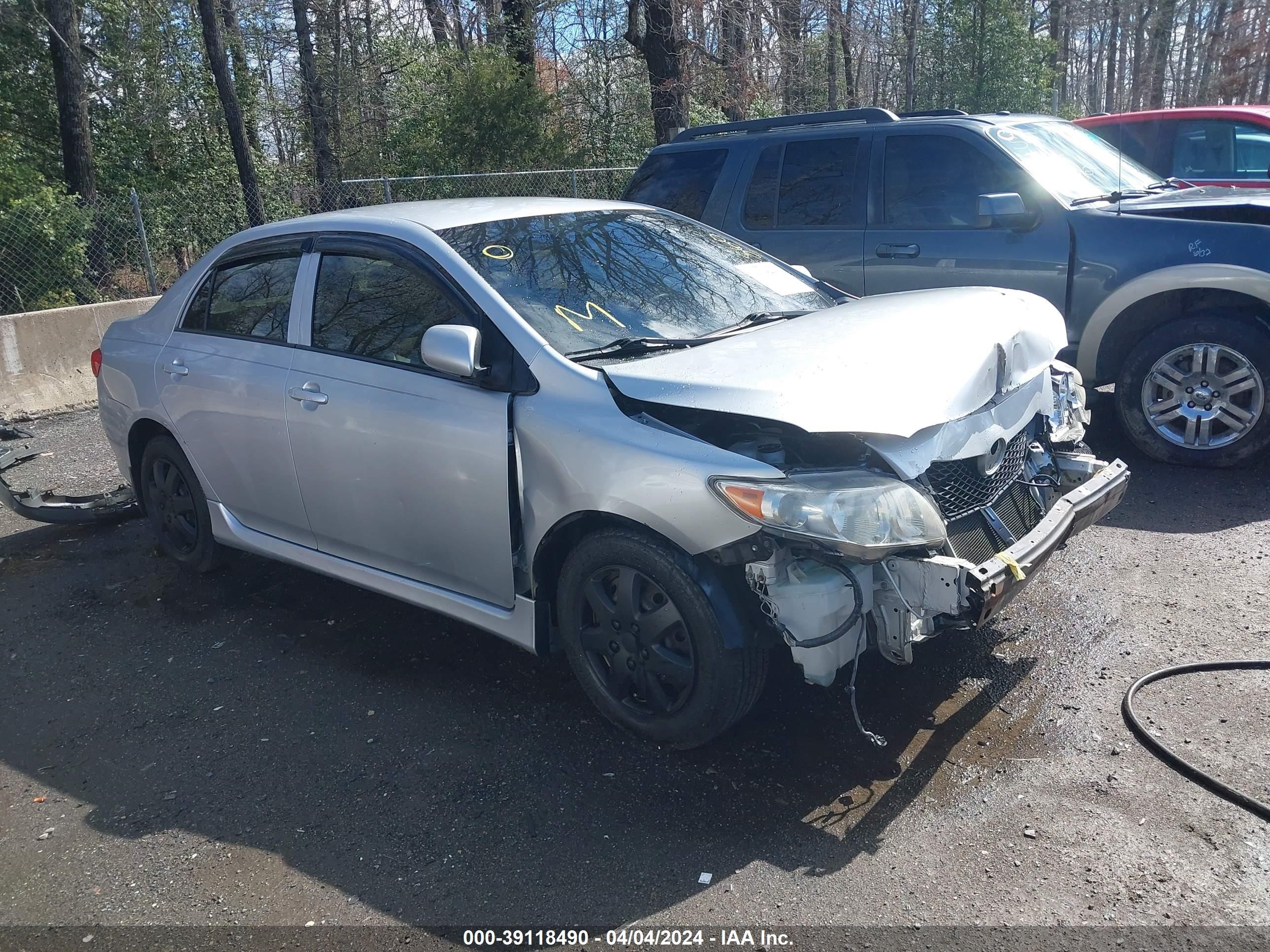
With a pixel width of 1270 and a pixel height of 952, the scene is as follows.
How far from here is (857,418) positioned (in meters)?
3.32

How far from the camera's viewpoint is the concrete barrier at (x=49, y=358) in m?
9.83

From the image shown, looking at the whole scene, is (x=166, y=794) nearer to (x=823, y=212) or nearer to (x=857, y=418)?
(x=857, y=418)

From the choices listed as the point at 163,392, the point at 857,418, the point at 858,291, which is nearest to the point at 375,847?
the point at 857,418

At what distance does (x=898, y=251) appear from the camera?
23.2ft

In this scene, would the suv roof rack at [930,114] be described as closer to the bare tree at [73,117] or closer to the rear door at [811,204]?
the rear door at [811,204]

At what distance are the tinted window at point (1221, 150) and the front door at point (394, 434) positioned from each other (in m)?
8.78

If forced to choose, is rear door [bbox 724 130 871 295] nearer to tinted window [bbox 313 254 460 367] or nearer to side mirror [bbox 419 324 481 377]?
tinted window [bbox 313 254 460 367]

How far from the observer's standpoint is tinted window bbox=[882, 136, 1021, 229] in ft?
22.4

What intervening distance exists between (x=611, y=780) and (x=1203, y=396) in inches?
173

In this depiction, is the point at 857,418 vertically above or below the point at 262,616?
above

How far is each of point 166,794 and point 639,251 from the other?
2744 millimetres

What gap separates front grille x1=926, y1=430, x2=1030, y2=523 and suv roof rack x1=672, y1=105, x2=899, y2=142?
12.9 ft

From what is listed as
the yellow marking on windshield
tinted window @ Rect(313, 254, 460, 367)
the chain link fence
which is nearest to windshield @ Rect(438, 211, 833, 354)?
the yellow marking on windshield

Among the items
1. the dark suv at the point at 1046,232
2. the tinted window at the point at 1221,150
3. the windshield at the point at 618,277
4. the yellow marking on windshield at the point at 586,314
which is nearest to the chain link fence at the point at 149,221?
the dark suv at the point at 1046,232
